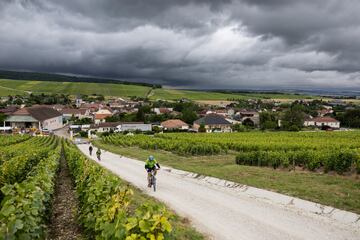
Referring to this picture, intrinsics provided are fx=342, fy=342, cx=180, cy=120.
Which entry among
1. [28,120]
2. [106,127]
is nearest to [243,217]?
[106,127]

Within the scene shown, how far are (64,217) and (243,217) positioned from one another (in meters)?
6.39

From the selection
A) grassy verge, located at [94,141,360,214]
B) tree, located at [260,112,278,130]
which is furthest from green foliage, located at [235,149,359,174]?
tree, located at [260,112,278,130]

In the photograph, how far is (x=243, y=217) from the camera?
1194 centimetres

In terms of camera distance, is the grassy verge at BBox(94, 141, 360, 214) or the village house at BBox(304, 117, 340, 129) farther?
the village house at BBox(304, 117, 340, 129)

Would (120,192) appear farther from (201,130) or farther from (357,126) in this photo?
(357,126)

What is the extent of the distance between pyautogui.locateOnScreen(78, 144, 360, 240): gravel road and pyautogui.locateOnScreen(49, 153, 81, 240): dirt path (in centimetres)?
374

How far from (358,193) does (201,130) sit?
82591 millimetres

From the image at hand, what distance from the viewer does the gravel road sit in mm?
10219

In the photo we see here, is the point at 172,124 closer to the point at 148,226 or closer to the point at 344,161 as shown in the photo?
the point at 344,161

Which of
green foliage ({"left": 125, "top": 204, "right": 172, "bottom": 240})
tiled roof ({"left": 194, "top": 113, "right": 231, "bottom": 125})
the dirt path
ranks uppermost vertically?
green foliage ({"left": 125, "top": 204, "right": 172, "bottom": 240})

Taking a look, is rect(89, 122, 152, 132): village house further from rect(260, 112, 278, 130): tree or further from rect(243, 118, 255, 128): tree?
rect(260, 112, 278, 130): tree

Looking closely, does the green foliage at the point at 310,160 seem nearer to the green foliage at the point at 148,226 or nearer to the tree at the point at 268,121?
the green foliage at the point at 148,226

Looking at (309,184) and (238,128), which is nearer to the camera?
(309,184)

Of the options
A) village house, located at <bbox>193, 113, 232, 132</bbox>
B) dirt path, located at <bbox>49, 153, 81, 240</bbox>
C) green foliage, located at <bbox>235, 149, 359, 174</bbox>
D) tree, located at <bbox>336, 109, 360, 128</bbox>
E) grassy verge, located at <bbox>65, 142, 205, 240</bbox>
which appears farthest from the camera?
tree, located at <bbox>336, 109, 360, 128</bbox>
